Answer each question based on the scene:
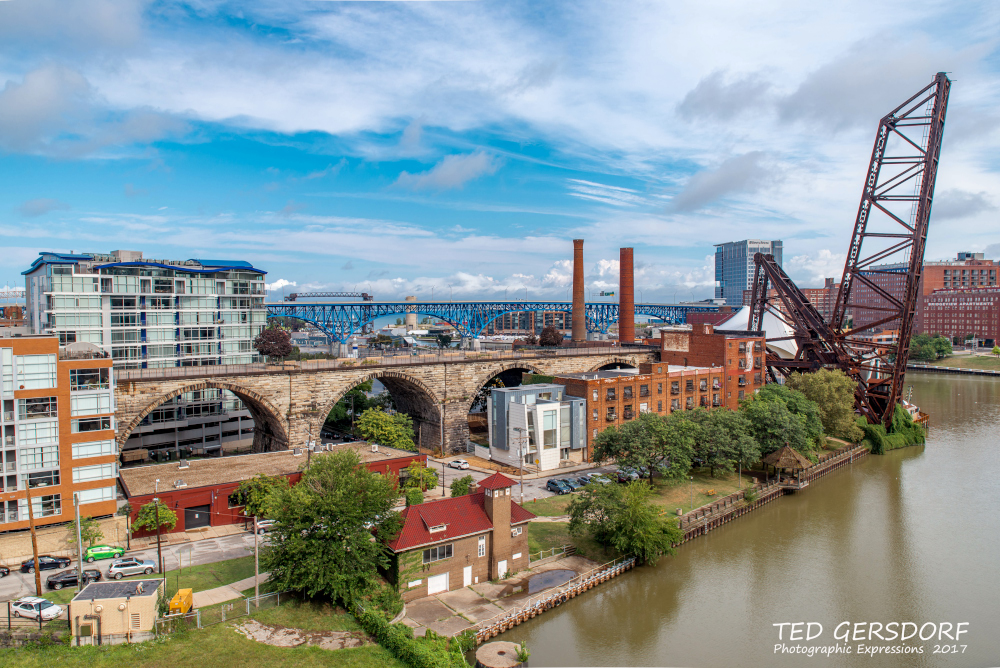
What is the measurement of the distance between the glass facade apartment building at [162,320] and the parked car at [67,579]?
72.0 feet

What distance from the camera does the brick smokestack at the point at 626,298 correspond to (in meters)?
74.4

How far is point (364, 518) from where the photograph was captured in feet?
74.4

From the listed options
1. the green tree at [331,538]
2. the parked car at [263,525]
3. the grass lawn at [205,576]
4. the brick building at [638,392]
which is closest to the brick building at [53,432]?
the grass lawn at [205,576]

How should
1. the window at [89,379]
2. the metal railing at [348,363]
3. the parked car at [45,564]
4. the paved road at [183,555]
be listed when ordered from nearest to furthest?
the paved road at [183,555] < the parked car at [45,564] < the window at [89,379] < the metal railing at [348,363]

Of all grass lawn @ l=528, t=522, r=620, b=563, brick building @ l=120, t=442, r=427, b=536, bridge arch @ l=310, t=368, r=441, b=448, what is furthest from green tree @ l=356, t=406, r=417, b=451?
grass lawn @ l=528, t=522, r=620, b=563

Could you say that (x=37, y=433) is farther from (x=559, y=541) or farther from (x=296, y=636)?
(x=559, y=541)

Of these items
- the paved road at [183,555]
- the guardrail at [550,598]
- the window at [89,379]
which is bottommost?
the guardrail at [550,598]

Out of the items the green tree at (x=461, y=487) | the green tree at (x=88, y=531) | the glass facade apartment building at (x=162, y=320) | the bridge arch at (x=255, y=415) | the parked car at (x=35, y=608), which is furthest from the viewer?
the glass facade apartment building at (x=162, y=320)

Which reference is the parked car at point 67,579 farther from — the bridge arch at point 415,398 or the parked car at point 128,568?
the bridge arch at point 415,398

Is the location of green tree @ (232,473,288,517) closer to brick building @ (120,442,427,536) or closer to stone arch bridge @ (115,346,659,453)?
brick building @ (120,442,427,536)

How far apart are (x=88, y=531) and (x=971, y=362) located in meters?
132

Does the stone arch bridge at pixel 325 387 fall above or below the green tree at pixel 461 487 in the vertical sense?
above

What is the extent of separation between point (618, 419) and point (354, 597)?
27937 mm

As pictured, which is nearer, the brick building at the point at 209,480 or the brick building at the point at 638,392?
the brick building at the point at 209,480
